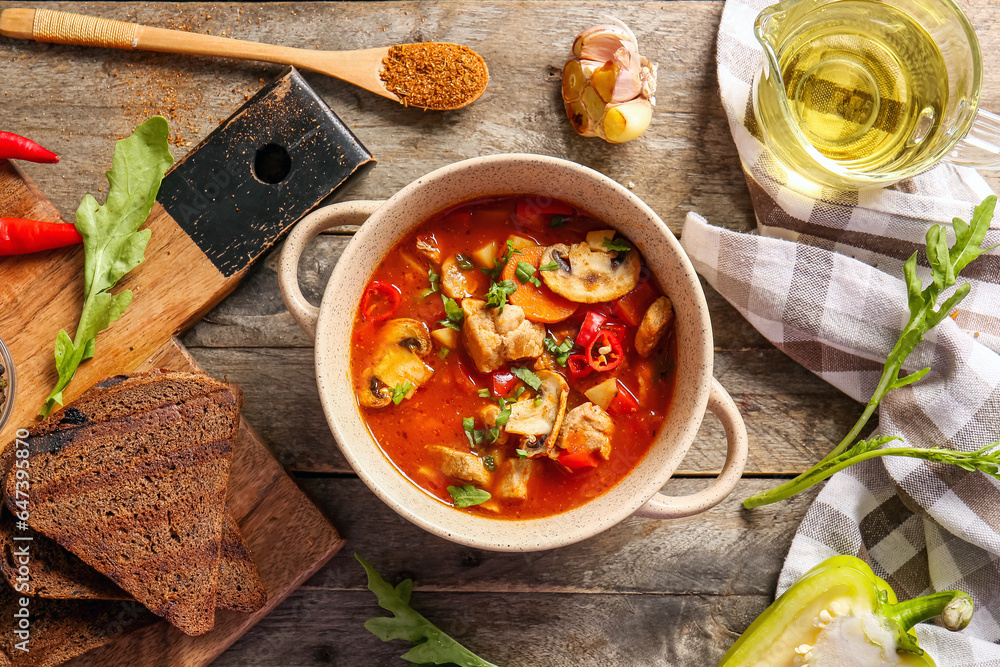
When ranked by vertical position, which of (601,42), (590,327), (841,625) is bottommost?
(841,625)

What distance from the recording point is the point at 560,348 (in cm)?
230

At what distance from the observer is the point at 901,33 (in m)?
2.59

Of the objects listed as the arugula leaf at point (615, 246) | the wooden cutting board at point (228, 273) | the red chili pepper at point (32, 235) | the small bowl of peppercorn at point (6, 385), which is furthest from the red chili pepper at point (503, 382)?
the small bowl of peppercorn at point (6, 385)

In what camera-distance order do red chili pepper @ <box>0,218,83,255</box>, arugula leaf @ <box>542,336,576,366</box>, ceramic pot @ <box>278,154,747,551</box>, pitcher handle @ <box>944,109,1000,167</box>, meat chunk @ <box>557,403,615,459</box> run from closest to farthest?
ceramic pot @ <box>278,154,747,551</box>, meat chunk @ <box>557,403,615,459</box>, arugula leaf @ <box>542,336,576,366</box>, red chili pepper @ <box>0,218,83,255</box>, pitcher handle @ <box>944,109,1000,167</box>

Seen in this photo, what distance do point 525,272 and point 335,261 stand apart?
894mm

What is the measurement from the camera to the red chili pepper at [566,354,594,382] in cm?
226

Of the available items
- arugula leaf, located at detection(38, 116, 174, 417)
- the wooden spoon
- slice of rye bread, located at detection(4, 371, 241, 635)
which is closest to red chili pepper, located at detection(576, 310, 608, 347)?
the wooden spoon

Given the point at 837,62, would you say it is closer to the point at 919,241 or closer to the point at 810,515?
the point at 919,241

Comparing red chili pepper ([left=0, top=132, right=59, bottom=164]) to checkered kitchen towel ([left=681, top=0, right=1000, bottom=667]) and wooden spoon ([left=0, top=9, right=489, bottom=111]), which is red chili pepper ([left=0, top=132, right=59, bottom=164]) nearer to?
wooden spoon ([left=0, top=9, right=489, bottom=111])

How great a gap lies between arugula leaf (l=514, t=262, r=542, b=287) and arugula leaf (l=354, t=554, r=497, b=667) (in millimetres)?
1205

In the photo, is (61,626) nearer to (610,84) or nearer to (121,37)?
(121,37)

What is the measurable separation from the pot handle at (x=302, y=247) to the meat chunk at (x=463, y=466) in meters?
0.60

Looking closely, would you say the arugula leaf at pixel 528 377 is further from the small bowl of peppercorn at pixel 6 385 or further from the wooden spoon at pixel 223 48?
the small bowl of peppercorn at pixel 6 385

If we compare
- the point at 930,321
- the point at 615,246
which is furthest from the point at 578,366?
the point at 930,321
